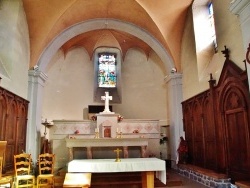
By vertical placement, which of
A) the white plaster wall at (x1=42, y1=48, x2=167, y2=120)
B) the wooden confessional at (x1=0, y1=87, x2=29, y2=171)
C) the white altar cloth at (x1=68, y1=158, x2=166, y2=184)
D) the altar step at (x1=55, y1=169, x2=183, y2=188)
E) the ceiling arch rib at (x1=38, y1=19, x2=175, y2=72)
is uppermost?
the ceiling arch rib at (x1=38, y1=19, x2=175, y2=72)

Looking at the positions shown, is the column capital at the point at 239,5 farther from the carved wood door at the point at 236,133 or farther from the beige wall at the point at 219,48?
the carved wood door at the point at 236,133

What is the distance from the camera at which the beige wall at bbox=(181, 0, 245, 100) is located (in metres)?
5.29

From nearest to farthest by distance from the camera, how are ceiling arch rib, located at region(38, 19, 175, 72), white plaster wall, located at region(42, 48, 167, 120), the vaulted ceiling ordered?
the vaulted ceiling
ceiling arch rib, located at region(38, 19, 175, 72)
white plaster wall, located at region(42, 48, 167, 120)

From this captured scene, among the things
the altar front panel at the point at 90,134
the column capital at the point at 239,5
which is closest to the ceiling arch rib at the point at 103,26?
the altar front panel at the point at 90,134

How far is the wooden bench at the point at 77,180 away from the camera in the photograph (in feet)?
14.4

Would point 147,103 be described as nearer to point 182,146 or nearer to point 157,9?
point 182,146

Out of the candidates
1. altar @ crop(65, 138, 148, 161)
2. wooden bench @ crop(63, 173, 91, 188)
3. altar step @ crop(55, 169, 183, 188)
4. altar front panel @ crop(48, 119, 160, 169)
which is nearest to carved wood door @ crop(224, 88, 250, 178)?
altar step @ crop(55, 169, 183, 188)

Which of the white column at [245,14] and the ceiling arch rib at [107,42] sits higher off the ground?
the ceiling arch rib at [107,42]

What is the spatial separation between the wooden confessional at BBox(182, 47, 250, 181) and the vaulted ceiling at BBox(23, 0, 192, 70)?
8.62ft

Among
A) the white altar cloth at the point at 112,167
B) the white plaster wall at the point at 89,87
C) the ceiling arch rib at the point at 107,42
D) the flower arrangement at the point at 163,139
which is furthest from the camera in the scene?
the ceiling arch rib at the point at 107,42

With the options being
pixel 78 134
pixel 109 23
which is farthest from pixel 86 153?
pixel 109 23

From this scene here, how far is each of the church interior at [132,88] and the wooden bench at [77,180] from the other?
108 mm

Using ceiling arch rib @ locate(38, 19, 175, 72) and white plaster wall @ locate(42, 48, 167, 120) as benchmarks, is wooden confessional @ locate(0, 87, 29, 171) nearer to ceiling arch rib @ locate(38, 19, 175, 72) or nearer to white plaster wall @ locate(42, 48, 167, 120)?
ceiling arch rib @ locate(38, 19, 175, 72)

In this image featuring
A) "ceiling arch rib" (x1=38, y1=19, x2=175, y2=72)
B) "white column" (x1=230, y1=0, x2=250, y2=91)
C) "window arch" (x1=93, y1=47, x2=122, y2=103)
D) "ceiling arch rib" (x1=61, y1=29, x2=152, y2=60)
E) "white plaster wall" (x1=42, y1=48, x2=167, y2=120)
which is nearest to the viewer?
"white column" (x1=230, y1=0, x2=250, y2=91)
